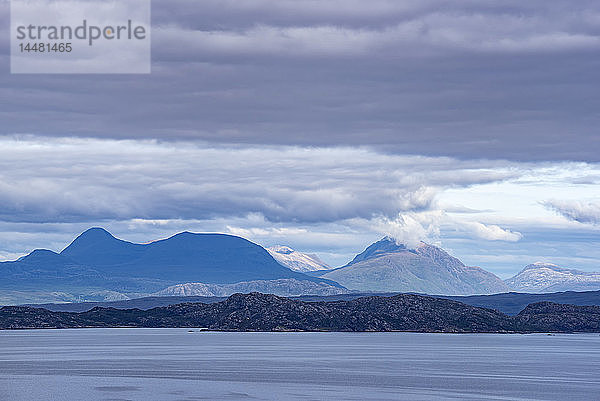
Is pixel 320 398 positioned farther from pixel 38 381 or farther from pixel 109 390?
pixel 38 381

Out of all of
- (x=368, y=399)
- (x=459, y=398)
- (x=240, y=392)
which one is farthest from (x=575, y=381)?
(x=240, y=392)

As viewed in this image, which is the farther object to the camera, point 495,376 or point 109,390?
point 495,376

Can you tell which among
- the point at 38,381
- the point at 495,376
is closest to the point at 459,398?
the point at 495,376

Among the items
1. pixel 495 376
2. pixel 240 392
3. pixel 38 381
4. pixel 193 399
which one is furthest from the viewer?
pixel 495 376

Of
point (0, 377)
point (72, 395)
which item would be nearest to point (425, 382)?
point (72, 395)

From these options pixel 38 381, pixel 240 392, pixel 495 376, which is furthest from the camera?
Result: pixel 495 376

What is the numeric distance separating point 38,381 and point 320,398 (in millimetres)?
63311

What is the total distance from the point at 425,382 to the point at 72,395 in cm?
6892

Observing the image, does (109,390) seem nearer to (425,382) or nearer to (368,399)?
(368,399)

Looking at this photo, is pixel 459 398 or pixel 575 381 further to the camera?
pixel 575 381

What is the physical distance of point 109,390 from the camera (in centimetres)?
16212

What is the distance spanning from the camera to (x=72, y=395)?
154m

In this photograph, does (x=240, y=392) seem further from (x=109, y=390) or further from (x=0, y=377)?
(x=0, y=377)

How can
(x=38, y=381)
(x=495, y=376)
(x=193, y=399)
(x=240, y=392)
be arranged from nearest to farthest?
1. (x=193, y=399)
2. (x=240, y=392)
3. (x=38, y=381)
4. (x=495, y=376)
